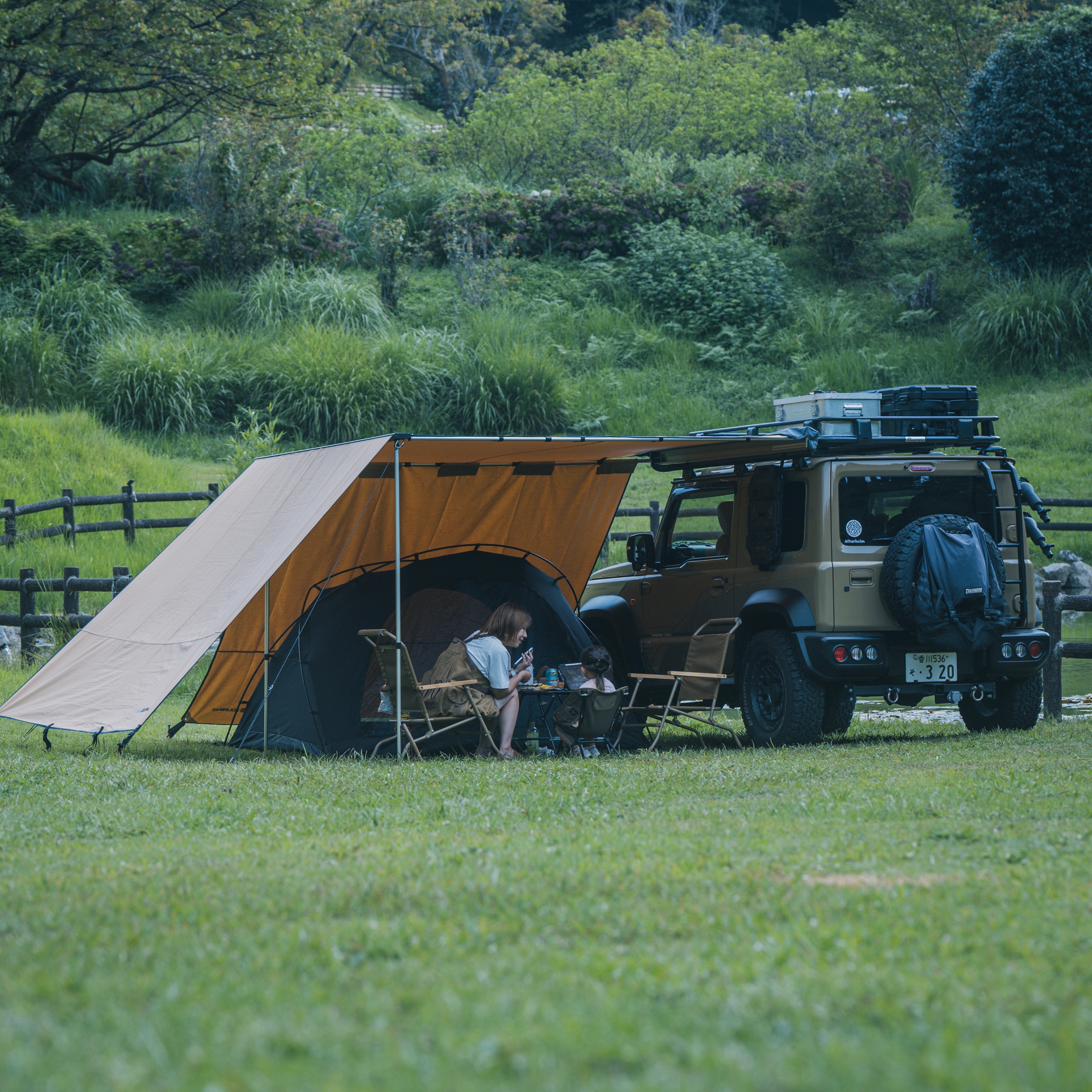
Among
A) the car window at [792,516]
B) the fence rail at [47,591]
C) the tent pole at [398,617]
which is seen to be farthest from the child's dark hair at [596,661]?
the fence rail at [47,591]

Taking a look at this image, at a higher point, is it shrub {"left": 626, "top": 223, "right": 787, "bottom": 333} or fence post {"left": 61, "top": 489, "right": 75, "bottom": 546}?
shrub {"left": 626, "top": 223, "right": 787, "bottom": 333}

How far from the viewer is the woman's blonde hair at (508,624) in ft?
30.7

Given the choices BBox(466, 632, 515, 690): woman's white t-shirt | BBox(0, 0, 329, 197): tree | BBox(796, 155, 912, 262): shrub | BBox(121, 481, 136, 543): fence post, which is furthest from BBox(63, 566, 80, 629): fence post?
BBox(796, 155, 912, 262): shrub

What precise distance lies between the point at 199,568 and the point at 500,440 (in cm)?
226

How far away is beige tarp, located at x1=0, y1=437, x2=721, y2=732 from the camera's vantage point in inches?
338

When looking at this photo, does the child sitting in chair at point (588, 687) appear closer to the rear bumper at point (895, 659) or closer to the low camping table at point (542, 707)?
the low camping table at point (542, 707)

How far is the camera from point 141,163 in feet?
91.7

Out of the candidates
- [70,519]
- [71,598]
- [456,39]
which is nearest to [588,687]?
[71,598]

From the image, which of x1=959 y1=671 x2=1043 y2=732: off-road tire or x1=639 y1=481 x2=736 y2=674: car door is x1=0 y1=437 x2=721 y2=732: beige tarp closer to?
x1=639 y1=481 x2=736 y2=674: car door

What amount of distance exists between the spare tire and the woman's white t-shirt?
2.59 metres

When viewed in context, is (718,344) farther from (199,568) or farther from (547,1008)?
(547,1008)

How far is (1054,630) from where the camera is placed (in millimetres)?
10727

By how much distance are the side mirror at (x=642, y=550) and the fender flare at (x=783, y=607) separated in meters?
1.29

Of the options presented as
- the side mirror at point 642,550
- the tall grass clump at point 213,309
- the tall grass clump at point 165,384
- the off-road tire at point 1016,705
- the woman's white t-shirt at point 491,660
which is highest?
the tall grass clump at point 213,309
